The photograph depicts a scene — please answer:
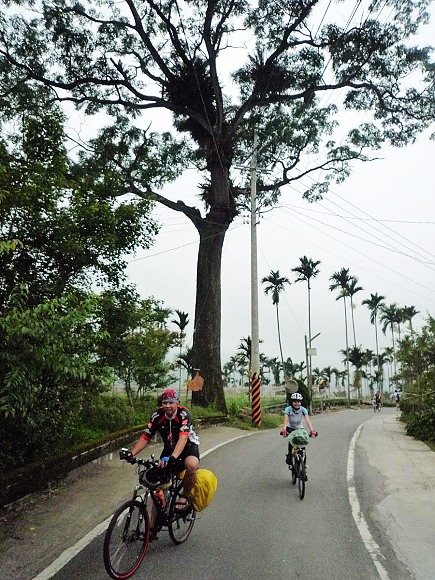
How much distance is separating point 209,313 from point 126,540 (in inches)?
644

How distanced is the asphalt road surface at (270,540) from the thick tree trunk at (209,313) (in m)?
10.5

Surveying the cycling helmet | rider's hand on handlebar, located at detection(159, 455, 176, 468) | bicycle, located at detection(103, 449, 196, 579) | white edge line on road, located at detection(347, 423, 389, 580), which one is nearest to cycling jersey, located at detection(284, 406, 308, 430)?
white edge line on road, located at detection(347, 423, 389, 580)

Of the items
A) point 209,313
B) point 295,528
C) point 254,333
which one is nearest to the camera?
point 295,528

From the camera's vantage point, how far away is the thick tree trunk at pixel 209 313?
2062 centimetres

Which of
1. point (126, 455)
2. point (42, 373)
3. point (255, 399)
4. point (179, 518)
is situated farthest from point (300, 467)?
point (255, 399)

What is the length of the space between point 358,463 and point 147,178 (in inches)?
674

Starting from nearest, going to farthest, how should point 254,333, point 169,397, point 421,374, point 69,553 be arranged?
point 69,553 < point 169,397 < point 421,374 < point 254,333

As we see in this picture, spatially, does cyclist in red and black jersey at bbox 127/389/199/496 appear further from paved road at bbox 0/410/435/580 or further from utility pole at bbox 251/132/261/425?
utility pole at bbox 251/132/261/425

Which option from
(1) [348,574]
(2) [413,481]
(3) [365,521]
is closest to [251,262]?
(2) [413,481]

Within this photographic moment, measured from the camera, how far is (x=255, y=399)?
20.3 metres

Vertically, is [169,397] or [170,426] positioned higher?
[169,397]

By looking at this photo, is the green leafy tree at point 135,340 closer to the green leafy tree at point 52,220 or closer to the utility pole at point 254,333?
the green leafy tree at point 52,220

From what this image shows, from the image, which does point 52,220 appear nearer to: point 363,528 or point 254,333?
point 363,528

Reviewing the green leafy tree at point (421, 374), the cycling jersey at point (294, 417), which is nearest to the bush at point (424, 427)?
the green leafy tree at point (421, 374)
